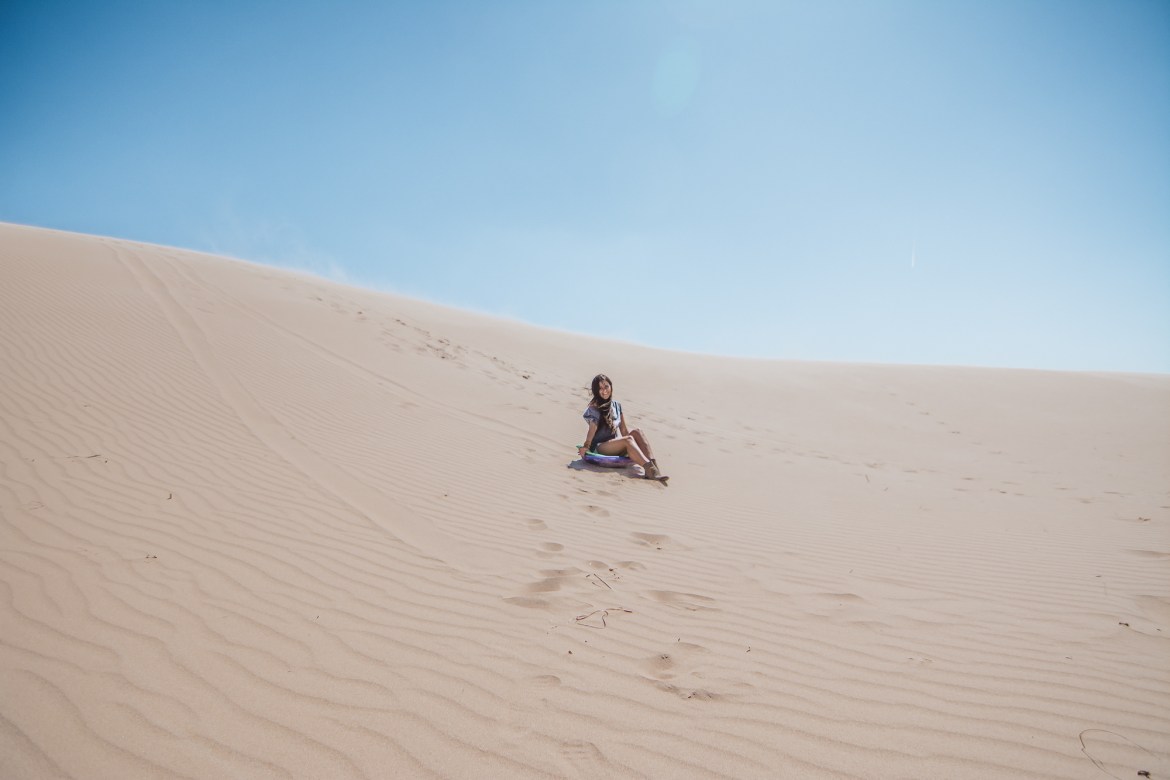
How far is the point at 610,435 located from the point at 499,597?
397 centimetres

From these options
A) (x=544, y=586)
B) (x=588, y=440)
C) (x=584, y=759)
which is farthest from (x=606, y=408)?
(x=584, y=759)

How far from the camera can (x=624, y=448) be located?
682 centimetres

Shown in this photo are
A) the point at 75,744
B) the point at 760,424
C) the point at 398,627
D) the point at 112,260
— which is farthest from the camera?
the point at 112,260

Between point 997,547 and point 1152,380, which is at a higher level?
point 1152,380

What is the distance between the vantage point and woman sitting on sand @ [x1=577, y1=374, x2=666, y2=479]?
6.66 metres

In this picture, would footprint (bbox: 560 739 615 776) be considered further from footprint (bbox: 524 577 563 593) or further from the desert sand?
footprint (bbox: 524 577 563 593)

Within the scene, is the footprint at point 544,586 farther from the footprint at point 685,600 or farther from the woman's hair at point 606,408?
the woman's hair at point 606,408

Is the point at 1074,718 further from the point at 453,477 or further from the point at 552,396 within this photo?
the point at 552,396

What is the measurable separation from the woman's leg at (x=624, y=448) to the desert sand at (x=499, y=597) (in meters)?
0.28

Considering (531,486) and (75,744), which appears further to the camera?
(531,486)

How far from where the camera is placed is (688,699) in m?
2.31

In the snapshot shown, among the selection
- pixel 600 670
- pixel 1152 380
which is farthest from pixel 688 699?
pixel 1152 380

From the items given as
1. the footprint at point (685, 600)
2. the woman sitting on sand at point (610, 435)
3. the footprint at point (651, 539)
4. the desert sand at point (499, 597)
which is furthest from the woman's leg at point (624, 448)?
the footprint at point (685, 600)

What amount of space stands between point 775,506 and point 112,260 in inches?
703
